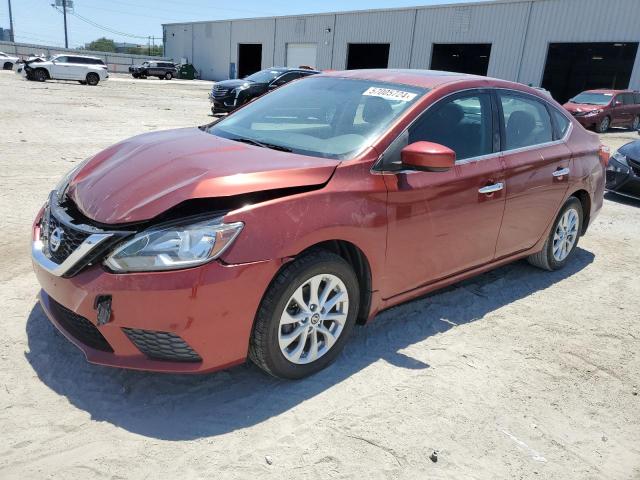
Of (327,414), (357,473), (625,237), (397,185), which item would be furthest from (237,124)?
(625,237)

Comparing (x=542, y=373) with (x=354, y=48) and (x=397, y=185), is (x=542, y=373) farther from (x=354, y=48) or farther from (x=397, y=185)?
(x=354, y=48)

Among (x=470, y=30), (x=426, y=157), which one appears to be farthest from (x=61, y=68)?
→ (x=426, y=157)

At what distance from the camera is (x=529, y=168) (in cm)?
416

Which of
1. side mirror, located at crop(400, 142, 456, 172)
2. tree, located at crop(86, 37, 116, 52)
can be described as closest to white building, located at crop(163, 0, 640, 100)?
side mirror, located at crop(400, 142, 456, 172)

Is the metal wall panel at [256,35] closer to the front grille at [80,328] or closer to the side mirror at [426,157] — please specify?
the side mirror at [426,157]

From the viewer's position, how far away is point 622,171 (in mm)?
8336

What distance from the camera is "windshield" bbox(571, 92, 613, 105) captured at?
2050cm

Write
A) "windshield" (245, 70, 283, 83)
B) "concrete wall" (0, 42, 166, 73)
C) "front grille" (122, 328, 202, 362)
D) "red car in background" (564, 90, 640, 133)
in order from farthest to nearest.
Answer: "concrete wall" (0, 42, 166, 73), "red car in background" (564, 90, 640, 133), "windshield" (245, 70, 283, 83), "front grille" (122, 328, 202, 362)

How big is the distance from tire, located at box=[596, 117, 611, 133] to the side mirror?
65.3ft

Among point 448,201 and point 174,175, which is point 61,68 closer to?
point 174,175

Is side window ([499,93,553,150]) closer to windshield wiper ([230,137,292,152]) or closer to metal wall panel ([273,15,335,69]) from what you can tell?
windshield wiper ([230,137,292,152])

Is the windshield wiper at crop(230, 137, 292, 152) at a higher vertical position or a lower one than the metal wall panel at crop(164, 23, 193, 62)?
lower

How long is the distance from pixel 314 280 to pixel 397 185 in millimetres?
801

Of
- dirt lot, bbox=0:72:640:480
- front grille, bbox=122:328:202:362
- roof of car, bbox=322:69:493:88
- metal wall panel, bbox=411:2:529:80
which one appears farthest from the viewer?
metal wall panel, bbox=411:2:529:80
